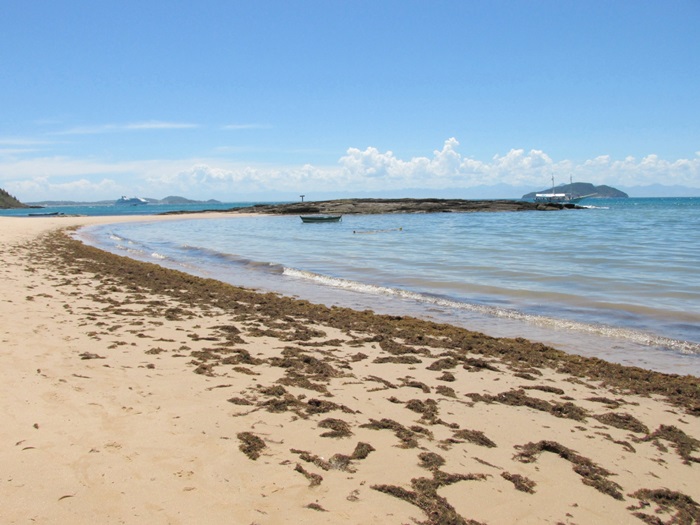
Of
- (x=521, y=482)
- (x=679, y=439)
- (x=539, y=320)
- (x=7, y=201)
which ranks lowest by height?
(x=539, y=320)

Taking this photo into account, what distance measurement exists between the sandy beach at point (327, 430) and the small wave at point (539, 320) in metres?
2.12

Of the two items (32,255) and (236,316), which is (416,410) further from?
(32,255)

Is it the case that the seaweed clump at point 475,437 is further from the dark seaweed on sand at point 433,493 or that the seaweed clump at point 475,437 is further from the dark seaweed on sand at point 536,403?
the dark seaweed on sand at point 536,403

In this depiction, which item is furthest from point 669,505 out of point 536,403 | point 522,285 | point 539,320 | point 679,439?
point 522,285

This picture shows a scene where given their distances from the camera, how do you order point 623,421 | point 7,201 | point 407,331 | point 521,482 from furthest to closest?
1. point 7,201
2. point 407,331
3. point 623,421
4. point 521,482

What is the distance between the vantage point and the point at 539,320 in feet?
34.7

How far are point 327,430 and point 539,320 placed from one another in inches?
283

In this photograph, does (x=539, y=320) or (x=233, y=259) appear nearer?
(x=539, y=320)

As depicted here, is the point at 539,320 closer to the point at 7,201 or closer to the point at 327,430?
the point at 327,430

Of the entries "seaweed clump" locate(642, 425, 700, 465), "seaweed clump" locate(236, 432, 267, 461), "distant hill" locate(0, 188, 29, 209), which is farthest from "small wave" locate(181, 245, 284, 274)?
"distant hill" locate(0, 188, 29, 209)

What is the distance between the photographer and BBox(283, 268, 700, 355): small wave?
8.95 meters

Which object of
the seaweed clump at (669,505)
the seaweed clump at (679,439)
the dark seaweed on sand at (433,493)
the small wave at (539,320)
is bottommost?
the small wave at (539,320)

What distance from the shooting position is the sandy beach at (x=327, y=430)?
3.46 m

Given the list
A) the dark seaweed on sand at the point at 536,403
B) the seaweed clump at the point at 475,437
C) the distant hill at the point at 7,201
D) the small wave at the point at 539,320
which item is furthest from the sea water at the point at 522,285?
the distant hill at the point at 7,201
